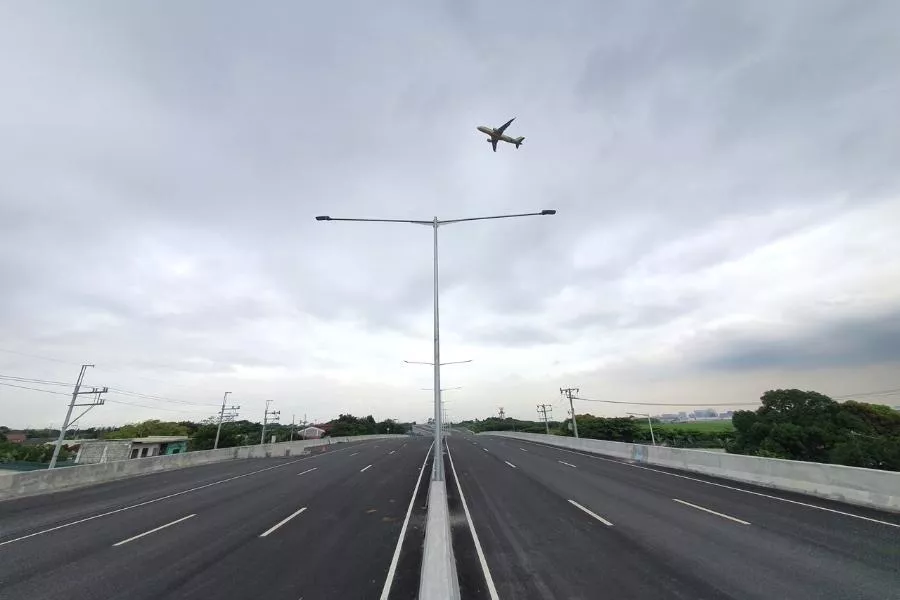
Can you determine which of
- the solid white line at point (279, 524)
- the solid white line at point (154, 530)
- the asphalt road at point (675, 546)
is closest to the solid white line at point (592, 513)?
the asphalt road at point (675, 546)

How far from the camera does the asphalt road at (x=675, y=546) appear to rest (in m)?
6.71

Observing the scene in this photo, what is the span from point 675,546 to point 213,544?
458 inches

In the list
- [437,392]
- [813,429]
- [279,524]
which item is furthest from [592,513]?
[813,429]

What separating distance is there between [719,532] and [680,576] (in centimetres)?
374

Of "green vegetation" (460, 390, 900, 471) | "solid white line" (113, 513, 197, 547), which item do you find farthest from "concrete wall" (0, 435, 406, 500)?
"green vegetation" (460, 390, 900, 471)

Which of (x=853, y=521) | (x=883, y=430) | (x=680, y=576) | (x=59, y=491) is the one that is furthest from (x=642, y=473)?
(x=883, y=430)

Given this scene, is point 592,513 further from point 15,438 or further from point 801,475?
point 15,438

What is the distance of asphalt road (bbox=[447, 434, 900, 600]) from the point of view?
671cm

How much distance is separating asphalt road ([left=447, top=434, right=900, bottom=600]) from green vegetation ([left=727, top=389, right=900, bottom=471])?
2654 centimetres

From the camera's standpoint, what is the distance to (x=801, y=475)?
14.2 meters

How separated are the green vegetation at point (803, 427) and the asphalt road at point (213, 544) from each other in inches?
1459

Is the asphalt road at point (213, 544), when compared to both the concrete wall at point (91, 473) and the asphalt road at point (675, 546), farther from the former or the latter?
the asphalt road at point (675, 546)

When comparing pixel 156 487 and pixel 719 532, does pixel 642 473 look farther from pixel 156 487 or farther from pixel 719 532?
pixel 156 487

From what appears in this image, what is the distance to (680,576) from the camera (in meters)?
7.18
